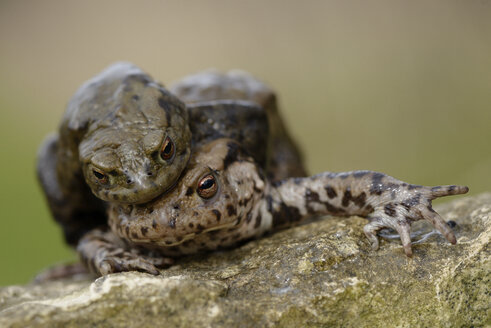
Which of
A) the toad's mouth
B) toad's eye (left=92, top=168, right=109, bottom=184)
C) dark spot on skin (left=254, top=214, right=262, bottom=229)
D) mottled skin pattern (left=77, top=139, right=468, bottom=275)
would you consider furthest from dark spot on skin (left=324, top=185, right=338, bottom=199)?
toad's eye (left=92, top=168, right=109, bottom=184)

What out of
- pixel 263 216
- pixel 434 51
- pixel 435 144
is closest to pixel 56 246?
pixel 263 216

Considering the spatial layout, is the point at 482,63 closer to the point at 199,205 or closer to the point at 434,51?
the point at 434,51

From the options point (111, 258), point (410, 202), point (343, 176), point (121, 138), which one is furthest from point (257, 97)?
point (111, 258)

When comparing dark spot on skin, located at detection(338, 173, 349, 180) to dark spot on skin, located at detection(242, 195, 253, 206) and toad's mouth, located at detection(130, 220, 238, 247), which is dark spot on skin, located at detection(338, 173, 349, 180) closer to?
dark spot on skin, located at detection(242, 195, 253, 206)

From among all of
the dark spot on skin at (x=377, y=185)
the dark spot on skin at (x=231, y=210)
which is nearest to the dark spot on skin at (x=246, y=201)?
the dark spot on skin at (x=231, y=210)

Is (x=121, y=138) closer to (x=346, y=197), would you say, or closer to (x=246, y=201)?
(x=246, y=201)

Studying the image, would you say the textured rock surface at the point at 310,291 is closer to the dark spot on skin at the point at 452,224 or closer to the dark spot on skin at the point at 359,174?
the dark spot on skin at the point at 452,224
